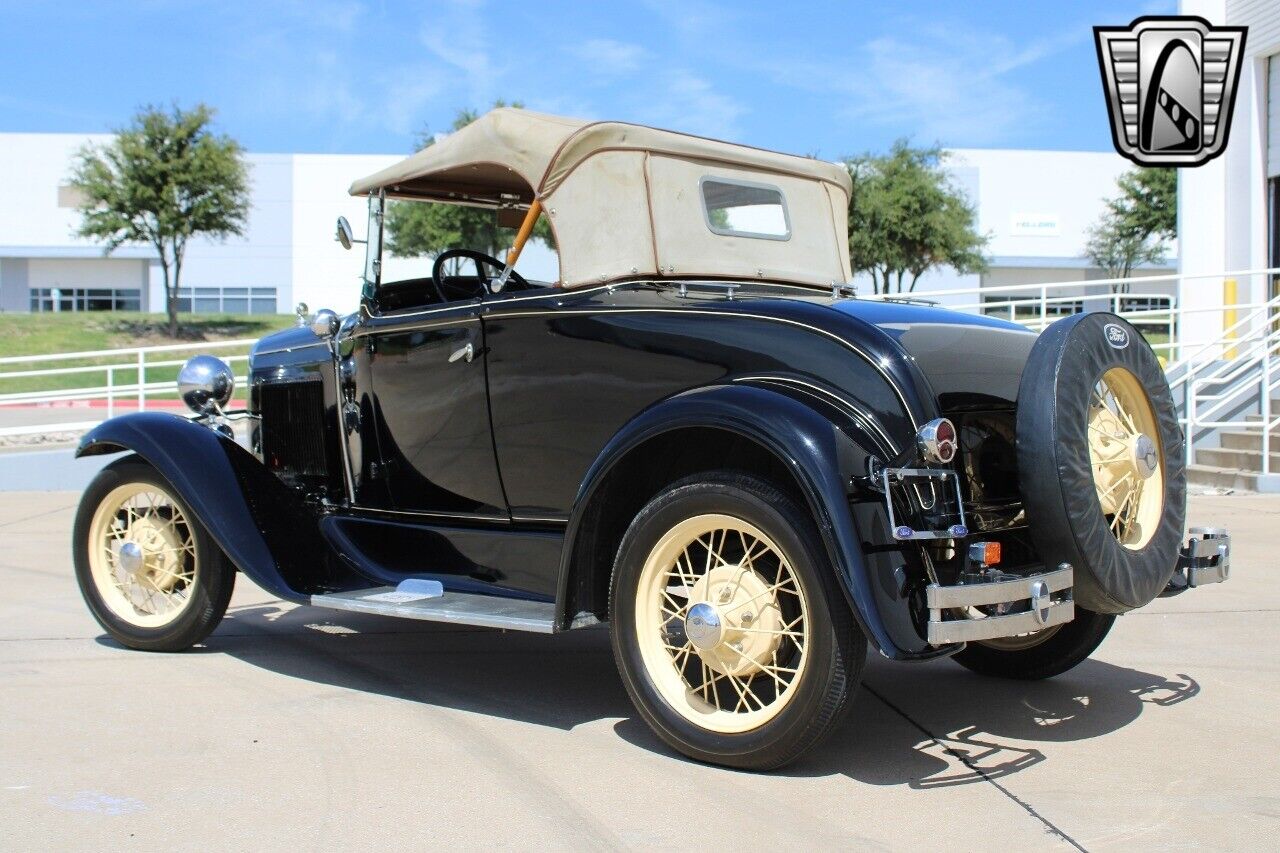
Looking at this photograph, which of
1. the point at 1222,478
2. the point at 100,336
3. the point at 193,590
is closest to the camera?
the point at 193,590

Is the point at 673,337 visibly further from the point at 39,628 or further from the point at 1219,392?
the point at 1219,392

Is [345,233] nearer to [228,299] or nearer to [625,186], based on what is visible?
[625,186]

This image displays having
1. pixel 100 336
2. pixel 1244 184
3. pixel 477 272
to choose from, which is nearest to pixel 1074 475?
pixel 477 272

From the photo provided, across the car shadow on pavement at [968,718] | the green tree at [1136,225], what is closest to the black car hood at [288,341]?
the car shadow on pavement at [968,718]

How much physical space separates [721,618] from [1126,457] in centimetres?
132

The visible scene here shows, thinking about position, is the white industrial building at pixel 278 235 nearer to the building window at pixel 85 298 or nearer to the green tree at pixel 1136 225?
the building window at pixel 85 298

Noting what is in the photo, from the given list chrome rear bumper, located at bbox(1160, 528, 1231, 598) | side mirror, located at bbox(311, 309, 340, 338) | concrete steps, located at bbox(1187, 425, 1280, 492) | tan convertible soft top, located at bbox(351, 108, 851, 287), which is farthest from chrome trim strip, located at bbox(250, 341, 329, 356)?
concrete steps, located at bbox(1187, 425, 1280, 492)

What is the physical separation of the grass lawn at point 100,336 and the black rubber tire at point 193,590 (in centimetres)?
2189

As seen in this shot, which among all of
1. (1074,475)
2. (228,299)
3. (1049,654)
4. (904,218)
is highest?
(904,218)

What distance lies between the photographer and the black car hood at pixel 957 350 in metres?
3.58

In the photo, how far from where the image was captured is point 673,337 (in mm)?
3799

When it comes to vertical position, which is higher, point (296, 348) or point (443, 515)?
point (296, 348)

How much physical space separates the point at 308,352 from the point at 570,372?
1758 millimetres

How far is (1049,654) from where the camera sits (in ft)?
14.6
